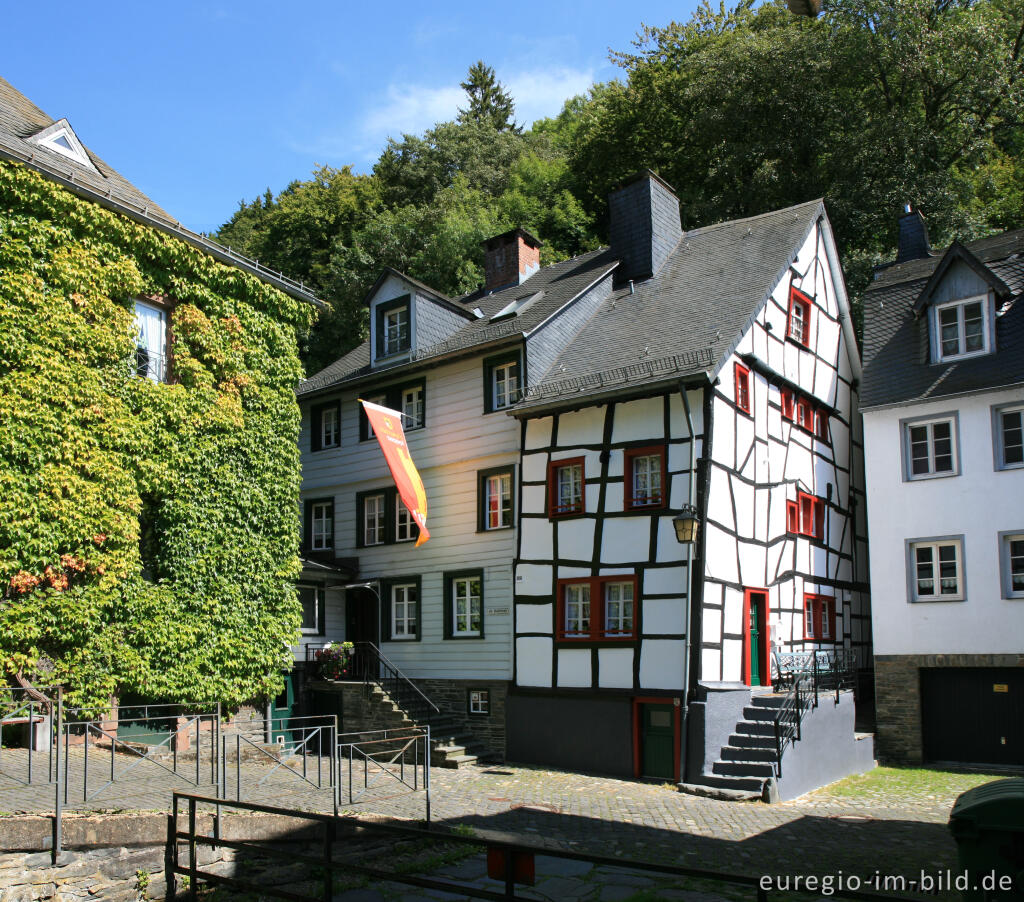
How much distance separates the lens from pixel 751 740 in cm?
1730

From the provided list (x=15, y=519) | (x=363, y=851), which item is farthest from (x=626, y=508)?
(x=15, y=519)

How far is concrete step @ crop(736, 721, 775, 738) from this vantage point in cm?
1733

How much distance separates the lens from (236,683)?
18.2 m

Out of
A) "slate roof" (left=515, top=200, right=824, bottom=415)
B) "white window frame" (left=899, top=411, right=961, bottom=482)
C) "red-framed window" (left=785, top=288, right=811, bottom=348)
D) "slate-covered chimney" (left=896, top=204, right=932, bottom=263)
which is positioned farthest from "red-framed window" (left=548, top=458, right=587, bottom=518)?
"slate-covered chimney" (left=896, top=204, right=932, bottom=263)

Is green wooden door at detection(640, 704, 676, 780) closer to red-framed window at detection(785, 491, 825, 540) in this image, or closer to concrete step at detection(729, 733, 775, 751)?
concrete step at detection(729, 733, 775, 751)

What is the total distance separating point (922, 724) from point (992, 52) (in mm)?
22505

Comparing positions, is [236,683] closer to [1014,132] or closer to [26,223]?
[26,223]

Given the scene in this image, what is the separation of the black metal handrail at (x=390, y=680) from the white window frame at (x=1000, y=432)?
12559mm

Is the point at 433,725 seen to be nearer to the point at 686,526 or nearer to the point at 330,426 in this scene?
the point at 686,526

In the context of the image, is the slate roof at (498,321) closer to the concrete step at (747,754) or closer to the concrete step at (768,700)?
the concrete step at (768,700)

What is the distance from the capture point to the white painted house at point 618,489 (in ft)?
59.8

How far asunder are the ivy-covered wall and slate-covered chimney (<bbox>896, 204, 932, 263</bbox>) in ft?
52.9

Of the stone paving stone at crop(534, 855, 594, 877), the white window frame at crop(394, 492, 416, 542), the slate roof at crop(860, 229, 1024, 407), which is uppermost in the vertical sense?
the slate roof at crop(860, 229, 1024, 407)

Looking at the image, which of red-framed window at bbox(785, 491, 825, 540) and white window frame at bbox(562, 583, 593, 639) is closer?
white window frame at bbox(562, 583, 593, 639)
